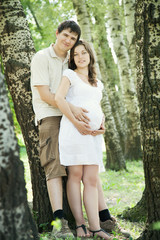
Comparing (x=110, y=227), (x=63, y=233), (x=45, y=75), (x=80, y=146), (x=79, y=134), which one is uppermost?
(x=45, y=75)

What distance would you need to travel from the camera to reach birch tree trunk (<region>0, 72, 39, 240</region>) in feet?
6.40

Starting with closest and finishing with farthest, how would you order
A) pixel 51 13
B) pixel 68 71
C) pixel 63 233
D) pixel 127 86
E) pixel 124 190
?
pixel 63 233
pixel 68 71
pixel 124 190
pixel 127 86
pixel 51 13

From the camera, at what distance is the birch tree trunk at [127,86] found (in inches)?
419

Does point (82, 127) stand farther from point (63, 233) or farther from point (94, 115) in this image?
point (63, 233)

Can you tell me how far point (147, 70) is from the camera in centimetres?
318

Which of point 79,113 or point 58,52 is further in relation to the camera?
point 58,52

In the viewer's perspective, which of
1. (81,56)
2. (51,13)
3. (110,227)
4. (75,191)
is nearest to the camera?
(75,191)

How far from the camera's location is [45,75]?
11.8 ft

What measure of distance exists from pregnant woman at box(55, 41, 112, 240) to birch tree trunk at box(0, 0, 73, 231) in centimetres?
53

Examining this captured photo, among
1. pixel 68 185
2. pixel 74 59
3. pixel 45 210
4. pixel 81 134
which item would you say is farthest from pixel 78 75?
pixel 45 210

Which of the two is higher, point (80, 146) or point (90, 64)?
point (90, 64)

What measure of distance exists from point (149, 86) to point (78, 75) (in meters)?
0.97

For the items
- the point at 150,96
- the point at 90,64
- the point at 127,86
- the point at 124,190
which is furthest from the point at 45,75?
the point at 127,86

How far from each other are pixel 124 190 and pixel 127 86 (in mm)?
4570
